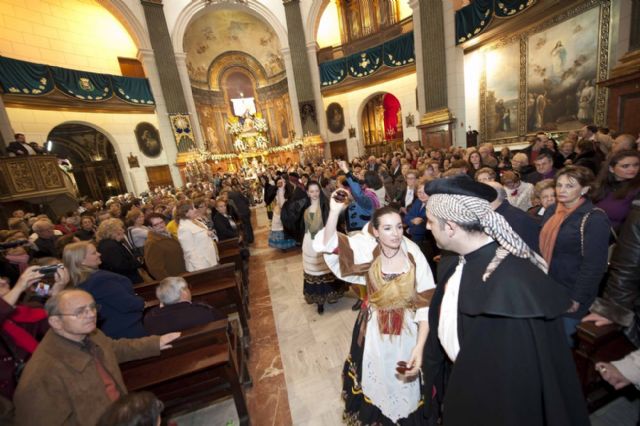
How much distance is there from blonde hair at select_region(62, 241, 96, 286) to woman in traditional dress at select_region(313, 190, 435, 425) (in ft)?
6.90

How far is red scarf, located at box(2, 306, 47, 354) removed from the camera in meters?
1.81

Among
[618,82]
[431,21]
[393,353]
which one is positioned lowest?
[393,353]

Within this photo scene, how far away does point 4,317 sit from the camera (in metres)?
1.75

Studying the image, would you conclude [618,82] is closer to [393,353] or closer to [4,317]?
[393,353]

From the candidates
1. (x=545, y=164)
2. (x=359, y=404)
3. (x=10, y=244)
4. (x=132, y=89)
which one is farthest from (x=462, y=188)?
(x=132, y=89)

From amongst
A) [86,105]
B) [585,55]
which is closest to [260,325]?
[585,55]

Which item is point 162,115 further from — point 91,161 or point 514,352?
point 514,352

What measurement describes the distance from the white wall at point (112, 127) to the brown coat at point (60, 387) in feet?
45.5

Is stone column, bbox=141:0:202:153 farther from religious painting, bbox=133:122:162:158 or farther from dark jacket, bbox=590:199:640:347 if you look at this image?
dark jacket, bbox=590:199:640:347

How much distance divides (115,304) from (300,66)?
18.0 m

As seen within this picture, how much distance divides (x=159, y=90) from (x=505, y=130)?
1731 cm

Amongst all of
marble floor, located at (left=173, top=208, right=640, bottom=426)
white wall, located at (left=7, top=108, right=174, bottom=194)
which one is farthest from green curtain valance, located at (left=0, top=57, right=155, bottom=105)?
marble floor, located at (left=173, top=208, right=640, bottom=426)

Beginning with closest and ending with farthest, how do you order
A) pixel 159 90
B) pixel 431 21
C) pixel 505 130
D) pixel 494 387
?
pixel 494 387, pixel 505 130, pixel 431 21, pixel 159 90

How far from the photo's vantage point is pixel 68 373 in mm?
1584
